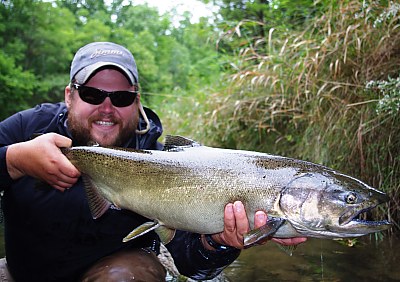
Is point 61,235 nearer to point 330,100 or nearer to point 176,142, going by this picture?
point 176,142

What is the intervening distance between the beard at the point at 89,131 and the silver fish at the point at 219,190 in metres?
0.53

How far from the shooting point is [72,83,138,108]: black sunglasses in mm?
2938

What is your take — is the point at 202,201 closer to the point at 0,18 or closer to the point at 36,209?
the point at 36,209

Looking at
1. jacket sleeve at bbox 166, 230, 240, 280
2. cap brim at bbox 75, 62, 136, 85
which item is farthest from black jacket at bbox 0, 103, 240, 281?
cap brim at bbox 75, 62, 136, 85

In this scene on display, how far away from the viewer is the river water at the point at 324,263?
3.64 metres

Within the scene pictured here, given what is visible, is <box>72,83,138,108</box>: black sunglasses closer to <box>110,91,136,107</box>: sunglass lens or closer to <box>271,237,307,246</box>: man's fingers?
<box>110,91,136,107</box>: sunglass lens

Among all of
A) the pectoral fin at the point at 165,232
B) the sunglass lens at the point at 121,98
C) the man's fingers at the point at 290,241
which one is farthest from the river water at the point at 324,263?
the sunglass lens at the point at 121,98

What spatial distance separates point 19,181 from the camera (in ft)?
9.20

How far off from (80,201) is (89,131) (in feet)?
1.52

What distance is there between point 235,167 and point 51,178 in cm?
101

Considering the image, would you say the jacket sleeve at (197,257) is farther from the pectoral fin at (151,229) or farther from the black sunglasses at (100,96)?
the black sunglasses at (100,96)

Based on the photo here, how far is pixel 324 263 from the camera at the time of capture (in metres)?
3.92

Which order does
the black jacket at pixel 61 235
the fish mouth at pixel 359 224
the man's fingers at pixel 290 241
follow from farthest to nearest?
the black jacket at pixel 61 235 < the man's fingers at pixel 290 241 < the fish mouth at pixel 359 224

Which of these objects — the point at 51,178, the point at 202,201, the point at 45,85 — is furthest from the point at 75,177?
the point at 45,85
